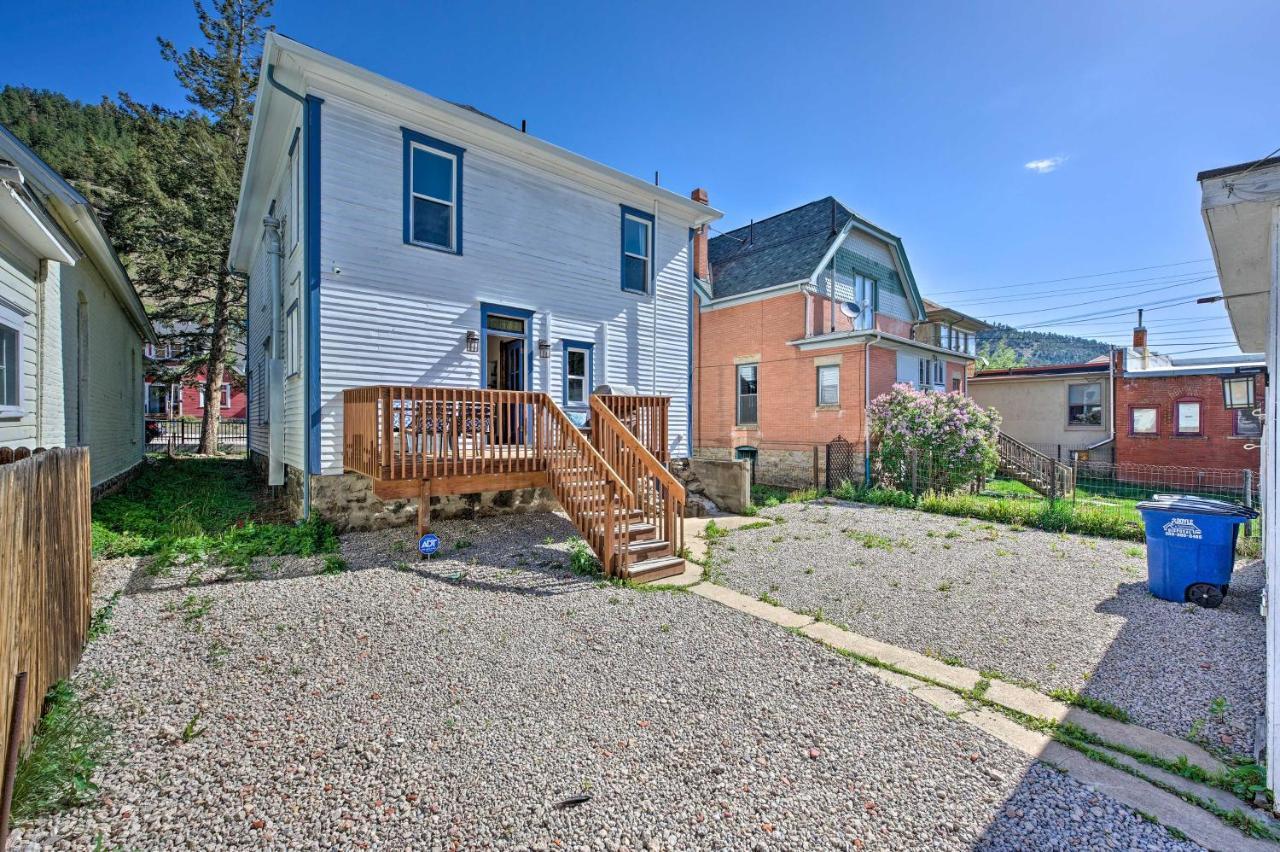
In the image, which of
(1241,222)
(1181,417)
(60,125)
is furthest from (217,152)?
(60,125)

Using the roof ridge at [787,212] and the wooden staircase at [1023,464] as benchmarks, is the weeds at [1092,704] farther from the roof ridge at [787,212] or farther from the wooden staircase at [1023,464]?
the roof ridge at [787,212]

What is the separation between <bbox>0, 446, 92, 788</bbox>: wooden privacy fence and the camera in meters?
2.39

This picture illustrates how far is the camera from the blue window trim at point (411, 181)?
26.6 ft

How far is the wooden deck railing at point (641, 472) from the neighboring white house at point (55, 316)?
226 inches

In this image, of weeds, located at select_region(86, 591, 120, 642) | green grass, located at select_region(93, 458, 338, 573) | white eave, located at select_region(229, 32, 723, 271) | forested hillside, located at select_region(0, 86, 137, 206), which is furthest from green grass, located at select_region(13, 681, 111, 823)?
forested hillside, located at select_region(0, 86, 137, 206)

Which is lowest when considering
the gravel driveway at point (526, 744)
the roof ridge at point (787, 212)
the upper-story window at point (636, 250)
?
the gravel driveway at point (526, 744)

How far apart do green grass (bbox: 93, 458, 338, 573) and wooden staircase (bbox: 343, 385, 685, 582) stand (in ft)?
3.89

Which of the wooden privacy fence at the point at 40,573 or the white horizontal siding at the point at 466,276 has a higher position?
the white horizontal siding at the point at 466,276

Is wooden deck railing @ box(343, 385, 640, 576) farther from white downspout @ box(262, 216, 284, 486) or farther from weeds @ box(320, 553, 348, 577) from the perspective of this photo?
white downspout @ box(262, 216, 284, 486)

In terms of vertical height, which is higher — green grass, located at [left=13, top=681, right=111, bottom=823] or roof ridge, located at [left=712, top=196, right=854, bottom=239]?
roof ridge, located at [left=712, top=196, right=854, bottom=239]

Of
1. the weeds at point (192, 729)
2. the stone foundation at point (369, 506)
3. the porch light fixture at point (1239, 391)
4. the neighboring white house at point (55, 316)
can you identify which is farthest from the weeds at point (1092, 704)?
the neighboring white house at point (55, 316)

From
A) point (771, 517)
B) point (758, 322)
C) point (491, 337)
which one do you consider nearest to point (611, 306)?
point (491, 337)

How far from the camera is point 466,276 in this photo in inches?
342

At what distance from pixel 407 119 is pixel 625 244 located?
4297mm
